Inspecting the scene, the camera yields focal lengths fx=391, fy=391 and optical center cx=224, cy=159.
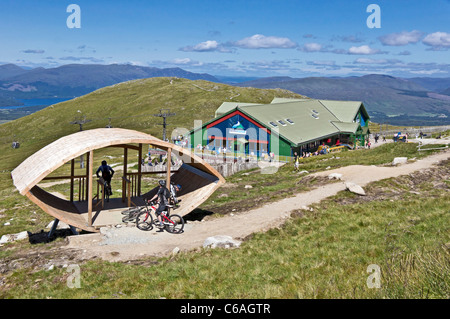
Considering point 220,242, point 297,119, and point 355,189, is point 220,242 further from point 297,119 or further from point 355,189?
point 297,119

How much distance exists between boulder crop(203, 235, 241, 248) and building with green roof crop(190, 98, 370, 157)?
128 feet

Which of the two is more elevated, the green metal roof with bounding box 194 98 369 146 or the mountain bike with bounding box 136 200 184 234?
the green metal roof with bounding box 194 98 369 146

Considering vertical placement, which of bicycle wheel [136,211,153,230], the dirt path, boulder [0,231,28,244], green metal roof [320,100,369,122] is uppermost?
green metal roof [320,100,369,122]

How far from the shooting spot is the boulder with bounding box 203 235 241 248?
53.9ft

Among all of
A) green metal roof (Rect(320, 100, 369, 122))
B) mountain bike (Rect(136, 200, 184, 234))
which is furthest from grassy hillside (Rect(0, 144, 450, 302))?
green metal roof (Rect(320, 100, 369, 122))

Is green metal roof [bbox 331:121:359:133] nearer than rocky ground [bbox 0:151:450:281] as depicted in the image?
No

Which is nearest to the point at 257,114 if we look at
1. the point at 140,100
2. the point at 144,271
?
the point at 144,271

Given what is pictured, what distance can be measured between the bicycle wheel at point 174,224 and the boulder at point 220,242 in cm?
234

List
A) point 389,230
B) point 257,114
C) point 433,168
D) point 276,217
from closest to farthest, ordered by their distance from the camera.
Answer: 1. point 389,230
2. point 276,217
3. point 433,168
4. point 257,114

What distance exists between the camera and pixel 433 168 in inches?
1278

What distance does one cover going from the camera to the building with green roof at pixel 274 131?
57000 mm

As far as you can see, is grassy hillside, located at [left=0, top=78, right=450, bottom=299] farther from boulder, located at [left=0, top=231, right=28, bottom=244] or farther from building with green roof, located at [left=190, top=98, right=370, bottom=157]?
building with green roof, located at [left=190, top=98, right=370, bottom=157]
